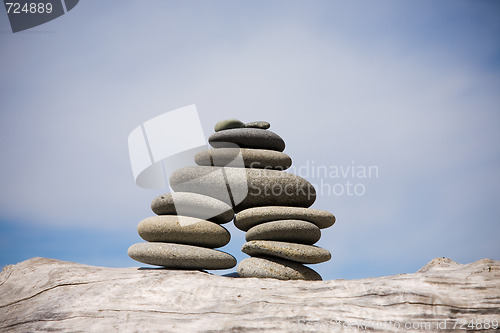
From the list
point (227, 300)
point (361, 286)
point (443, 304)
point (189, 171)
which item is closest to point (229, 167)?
point (189, 171)

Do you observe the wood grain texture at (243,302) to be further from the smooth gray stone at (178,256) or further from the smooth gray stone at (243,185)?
the smooth gray stone at (243,185)

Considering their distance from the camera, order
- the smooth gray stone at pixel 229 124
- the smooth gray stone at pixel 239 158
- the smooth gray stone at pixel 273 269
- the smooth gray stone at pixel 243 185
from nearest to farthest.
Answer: the smooth gray stone at pixel 273 269
the smooth gray stone at pixel 243 185
the smooth gray stone at pixel 239 158
the smooth gray stone at pixel 229 124

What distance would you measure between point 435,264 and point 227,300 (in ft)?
8.72

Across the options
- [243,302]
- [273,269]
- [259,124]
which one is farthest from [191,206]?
[243,302]

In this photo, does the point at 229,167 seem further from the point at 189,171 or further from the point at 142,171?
the point at 142,171

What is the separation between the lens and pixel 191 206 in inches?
260

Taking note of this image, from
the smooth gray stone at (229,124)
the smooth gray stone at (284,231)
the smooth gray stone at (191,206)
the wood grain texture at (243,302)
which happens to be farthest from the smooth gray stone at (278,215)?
the smooth gray stone at (229,124)

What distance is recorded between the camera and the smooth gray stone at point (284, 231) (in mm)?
6227

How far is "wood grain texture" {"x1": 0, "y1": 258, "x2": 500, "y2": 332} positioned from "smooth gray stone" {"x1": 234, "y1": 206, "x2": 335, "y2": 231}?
1.13 meters

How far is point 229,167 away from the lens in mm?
6996

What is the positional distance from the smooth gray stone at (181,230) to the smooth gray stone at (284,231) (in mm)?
530

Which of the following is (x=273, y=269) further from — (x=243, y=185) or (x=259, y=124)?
(x=259, y=124)

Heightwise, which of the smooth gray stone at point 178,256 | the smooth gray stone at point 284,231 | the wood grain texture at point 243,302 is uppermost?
the smooth gray stone at point 284,231

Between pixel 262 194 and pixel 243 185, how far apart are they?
0.33m
